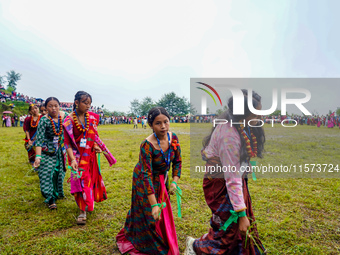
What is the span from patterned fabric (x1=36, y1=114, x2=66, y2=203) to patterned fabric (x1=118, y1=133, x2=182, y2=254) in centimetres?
202

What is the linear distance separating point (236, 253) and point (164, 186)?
957 millimetres

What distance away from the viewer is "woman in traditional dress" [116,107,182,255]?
237 cm

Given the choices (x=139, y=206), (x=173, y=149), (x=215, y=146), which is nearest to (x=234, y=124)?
(x=215, y=146)

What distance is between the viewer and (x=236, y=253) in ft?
6.95

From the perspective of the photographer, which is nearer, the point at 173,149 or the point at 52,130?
the point at 173,149

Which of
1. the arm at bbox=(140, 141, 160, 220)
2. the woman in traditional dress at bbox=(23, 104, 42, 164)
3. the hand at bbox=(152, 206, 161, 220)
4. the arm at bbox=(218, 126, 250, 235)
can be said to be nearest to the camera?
the arm at bbox=(218, 126, 250, 235)

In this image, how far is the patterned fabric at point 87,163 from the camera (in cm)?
337

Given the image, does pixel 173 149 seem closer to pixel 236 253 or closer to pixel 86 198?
pixel 236 253

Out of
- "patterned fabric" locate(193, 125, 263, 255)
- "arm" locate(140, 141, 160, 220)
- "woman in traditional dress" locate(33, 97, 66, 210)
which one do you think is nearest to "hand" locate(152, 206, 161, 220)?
"arm" locate(140, 141, 160, 220)

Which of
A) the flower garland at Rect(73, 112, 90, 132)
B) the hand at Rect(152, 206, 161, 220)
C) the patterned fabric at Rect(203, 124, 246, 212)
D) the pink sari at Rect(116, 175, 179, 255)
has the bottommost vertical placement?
the pink sari at Rect(116, 175, 179, 255)

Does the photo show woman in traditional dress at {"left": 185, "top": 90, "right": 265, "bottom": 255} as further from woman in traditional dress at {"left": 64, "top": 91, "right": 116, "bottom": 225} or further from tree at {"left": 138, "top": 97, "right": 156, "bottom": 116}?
tree at {"left": 138, "top": 97, "right": 156, "bottom": 116}

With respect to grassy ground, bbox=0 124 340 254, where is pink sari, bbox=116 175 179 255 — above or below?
above

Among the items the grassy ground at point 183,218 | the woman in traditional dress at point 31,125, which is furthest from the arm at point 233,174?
the woman in traditional dress at point 31,125

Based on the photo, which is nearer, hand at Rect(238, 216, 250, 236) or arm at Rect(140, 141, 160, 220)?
hand at Rect(238, 216, 250, 236)
